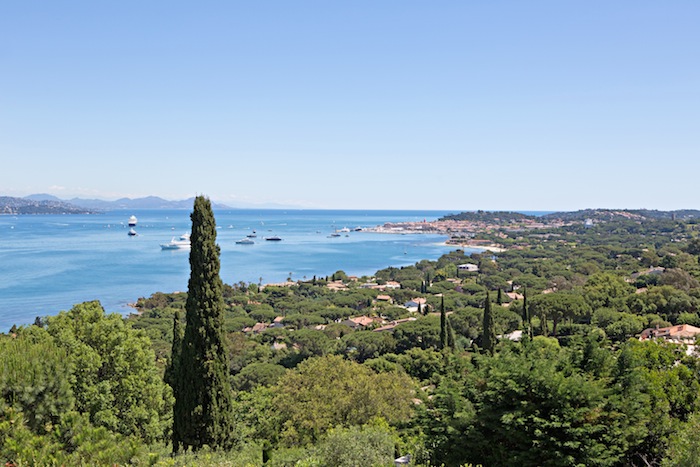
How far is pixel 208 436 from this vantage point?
10.9 metres

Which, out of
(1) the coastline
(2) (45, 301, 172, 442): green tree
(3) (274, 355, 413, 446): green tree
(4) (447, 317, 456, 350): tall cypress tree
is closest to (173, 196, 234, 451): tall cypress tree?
(2) (45, 301, 172, 442): green tree

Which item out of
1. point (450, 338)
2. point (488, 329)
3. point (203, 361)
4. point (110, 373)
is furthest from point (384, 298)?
point (203, 361)

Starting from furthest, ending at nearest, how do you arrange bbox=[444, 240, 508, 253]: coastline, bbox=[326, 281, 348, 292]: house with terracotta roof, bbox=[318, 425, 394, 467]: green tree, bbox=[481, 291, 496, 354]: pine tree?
1. bbox=[444, 240, 508, 253]: coastline
2. bbox=[326, 281, 348, 292]: house with terracotta roof
3. bbox=[481, 291, 496, 354]: pine tree
4. bbox=[318, 425, 394, 467]: green tree

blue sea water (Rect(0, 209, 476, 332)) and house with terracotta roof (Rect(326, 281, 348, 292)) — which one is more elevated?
blue sea water (Rect(0, 209, 476, 332))

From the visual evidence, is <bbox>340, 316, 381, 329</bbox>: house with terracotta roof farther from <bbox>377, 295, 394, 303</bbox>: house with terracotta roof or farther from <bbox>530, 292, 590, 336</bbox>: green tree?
<bbox>530, 292, 590, 336</bbox>: green tree

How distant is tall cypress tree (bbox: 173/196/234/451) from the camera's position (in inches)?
431

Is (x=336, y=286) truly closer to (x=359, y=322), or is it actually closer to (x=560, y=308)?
(x=359, y=322)

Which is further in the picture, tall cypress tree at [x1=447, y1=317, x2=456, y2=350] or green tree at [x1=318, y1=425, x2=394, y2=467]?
tall cypress tree at [x1=447, y1=317, x2=456, y2=350]

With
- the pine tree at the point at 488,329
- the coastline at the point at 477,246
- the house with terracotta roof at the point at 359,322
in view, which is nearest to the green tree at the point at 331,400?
the pine tree at the point at 488,329

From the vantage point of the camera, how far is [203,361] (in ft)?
36.4

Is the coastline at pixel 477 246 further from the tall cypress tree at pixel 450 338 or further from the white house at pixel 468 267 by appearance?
the tall cypress tree at pixel 450 338

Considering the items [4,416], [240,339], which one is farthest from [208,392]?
[240,339]

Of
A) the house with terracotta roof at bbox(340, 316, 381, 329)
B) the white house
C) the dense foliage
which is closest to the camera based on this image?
the dense foliage

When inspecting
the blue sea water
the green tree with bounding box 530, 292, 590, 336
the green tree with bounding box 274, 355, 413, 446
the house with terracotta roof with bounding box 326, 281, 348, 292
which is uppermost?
the green tree with bounding box 274, 355, 413, 446
